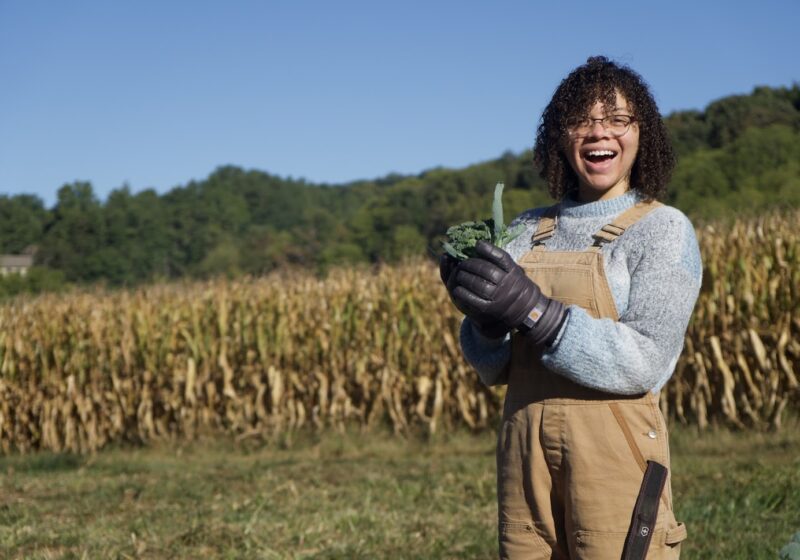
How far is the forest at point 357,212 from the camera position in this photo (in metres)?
27.9

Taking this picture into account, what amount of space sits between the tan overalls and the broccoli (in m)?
0.11

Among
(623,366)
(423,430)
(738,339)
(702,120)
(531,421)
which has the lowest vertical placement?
(423,430)

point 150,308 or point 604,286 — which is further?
point 150,308

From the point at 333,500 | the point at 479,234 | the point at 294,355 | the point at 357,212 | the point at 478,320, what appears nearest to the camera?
the point at 478,320

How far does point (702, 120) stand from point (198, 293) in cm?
3585

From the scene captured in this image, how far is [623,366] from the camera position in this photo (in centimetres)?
199

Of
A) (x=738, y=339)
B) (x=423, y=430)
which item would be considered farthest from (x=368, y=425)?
(x=738, y=339)

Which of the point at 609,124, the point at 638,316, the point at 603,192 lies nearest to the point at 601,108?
the point at 609,124

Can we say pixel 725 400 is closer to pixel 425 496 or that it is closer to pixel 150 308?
pixel 425 496

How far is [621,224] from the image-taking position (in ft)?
7.11

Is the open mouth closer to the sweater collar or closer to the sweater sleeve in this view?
the sweater collar

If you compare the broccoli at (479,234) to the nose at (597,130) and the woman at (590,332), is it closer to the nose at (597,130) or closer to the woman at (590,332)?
the woman at (590,332)

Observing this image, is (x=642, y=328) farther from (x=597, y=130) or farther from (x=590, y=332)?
(x=597, y=130)

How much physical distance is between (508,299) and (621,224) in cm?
38
